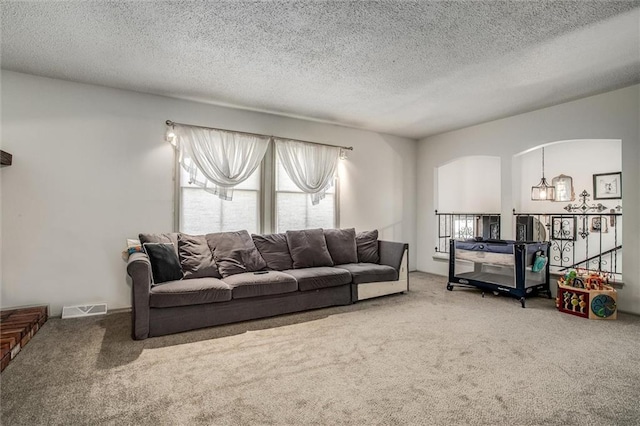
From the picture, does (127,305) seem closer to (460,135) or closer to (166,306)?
(166,306)

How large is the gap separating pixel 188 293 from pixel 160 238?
0.95 meters

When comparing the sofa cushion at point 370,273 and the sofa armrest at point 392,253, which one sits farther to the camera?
the sofa armrest at point 392,253

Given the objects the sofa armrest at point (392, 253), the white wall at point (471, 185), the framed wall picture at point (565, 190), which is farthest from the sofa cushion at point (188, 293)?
the framed wall picture at point (565, 190)

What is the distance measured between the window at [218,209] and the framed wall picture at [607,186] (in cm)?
676

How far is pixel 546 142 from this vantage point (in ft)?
15.3

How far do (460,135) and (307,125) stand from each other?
2784 millimetres

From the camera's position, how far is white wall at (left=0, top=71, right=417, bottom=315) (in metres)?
3.49

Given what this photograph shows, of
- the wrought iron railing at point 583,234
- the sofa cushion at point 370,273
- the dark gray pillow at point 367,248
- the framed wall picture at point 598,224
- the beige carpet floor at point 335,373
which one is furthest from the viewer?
the framed wall picture at point 598,224

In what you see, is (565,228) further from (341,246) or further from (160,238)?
(160,238)

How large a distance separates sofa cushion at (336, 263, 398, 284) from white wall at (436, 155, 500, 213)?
3444 mm

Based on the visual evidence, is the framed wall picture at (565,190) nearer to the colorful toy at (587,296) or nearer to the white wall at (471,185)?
the white wall at (471,185)

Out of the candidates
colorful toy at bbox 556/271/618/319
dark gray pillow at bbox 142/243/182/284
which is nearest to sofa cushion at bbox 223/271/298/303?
dark gray pillow at bbox 142/243/182/284

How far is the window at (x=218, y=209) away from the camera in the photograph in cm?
432

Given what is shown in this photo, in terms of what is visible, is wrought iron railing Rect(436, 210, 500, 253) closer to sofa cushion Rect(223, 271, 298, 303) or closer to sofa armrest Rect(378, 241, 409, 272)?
sofa armrest Rect(378, 241, 409, 272)
